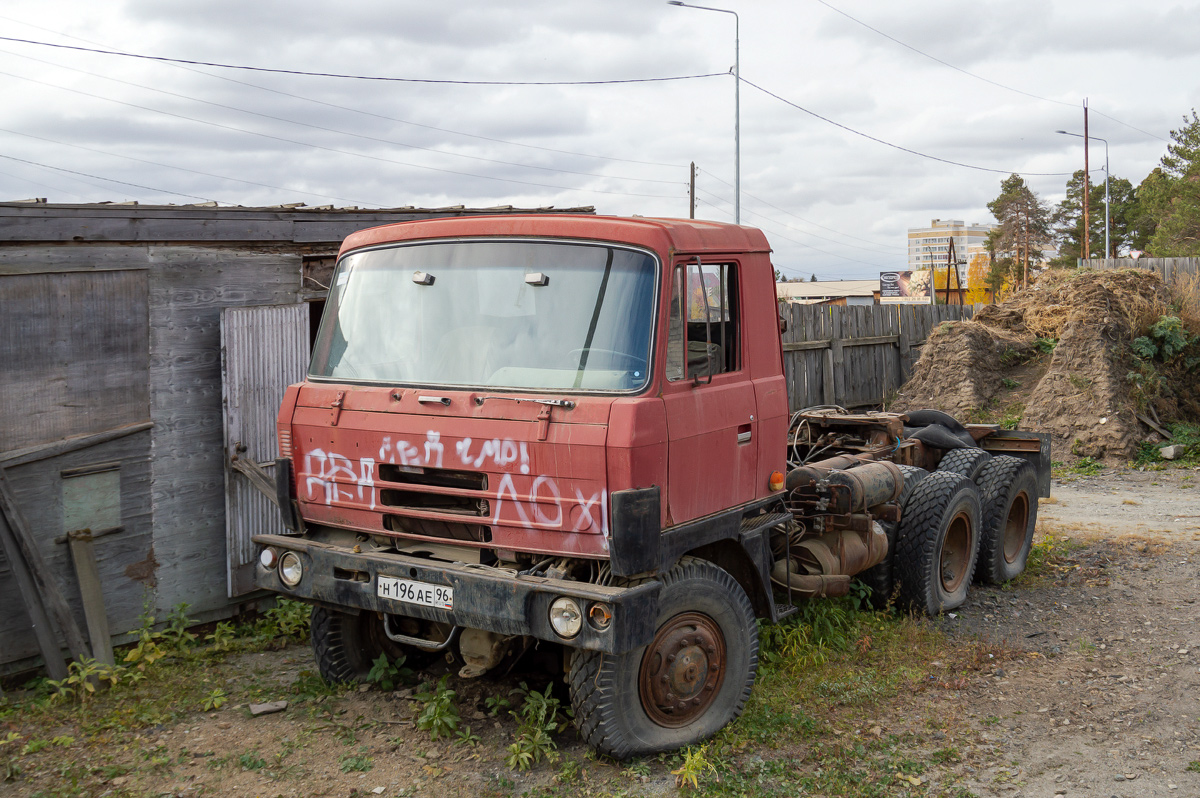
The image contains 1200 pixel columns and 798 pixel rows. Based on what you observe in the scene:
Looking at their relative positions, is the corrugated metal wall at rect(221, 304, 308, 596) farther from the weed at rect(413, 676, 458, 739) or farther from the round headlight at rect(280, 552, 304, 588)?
the weed at rect(413, 676, 458, 739)

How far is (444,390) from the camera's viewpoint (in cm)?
456

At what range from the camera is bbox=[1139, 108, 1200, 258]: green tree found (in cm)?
3769

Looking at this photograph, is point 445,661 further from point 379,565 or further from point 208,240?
point 208,240

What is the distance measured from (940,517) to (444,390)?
414cm

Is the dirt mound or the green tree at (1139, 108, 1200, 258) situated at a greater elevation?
the green tree at (1139, 108, 1200, 258)

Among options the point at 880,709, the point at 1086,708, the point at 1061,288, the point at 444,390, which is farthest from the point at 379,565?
the point at 1061,288

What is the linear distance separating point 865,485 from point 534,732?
3035 millimetres

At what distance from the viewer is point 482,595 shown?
4.23 m

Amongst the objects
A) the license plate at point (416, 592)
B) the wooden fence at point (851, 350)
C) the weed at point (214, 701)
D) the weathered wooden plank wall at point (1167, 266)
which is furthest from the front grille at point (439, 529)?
the weathered wooden plank wall at point (1167, 266)

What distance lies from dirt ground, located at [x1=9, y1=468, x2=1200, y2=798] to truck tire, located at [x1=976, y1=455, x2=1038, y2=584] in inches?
30.2

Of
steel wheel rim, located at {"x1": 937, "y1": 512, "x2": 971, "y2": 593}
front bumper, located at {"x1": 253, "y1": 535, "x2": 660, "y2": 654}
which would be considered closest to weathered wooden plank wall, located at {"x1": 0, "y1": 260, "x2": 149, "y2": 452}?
front bumper, located at {"x1": 253, "y1": 535, "x2": 660, "y2": 654}

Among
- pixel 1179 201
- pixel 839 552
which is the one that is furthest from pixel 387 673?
pixel 1179 201

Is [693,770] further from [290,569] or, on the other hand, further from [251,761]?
[290,569]

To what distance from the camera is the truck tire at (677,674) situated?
4320 millimetres
